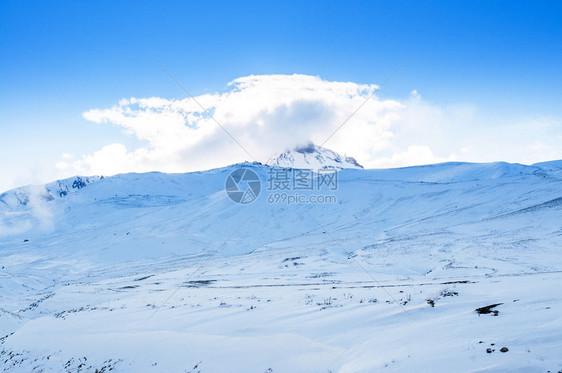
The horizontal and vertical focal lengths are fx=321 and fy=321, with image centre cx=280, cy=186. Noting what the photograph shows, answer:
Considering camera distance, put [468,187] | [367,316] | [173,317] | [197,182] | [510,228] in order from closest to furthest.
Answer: [367,316] → [173,317] → [510,228] → [468,187] → [197,182]

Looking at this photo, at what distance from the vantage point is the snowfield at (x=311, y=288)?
23.4ft

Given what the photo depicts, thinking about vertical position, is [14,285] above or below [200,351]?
below

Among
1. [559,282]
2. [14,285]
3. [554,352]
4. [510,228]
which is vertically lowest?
[14,285]

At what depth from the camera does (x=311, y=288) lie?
18.2 m

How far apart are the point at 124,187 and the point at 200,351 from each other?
12896 cm

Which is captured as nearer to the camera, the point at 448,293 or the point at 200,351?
the point at 200,351

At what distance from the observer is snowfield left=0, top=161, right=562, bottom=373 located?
712 centimetres

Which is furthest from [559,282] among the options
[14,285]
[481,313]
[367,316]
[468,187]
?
[468,187]

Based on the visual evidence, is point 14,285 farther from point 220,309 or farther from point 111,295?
point 220,309

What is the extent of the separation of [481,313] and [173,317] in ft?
35.0

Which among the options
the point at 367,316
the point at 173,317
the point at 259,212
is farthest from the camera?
the point at 259,212

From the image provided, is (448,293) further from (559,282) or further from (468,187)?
(468,187)

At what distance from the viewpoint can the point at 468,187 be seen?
206 feet

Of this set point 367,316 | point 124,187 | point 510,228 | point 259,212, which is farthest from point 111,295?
point 124,187
